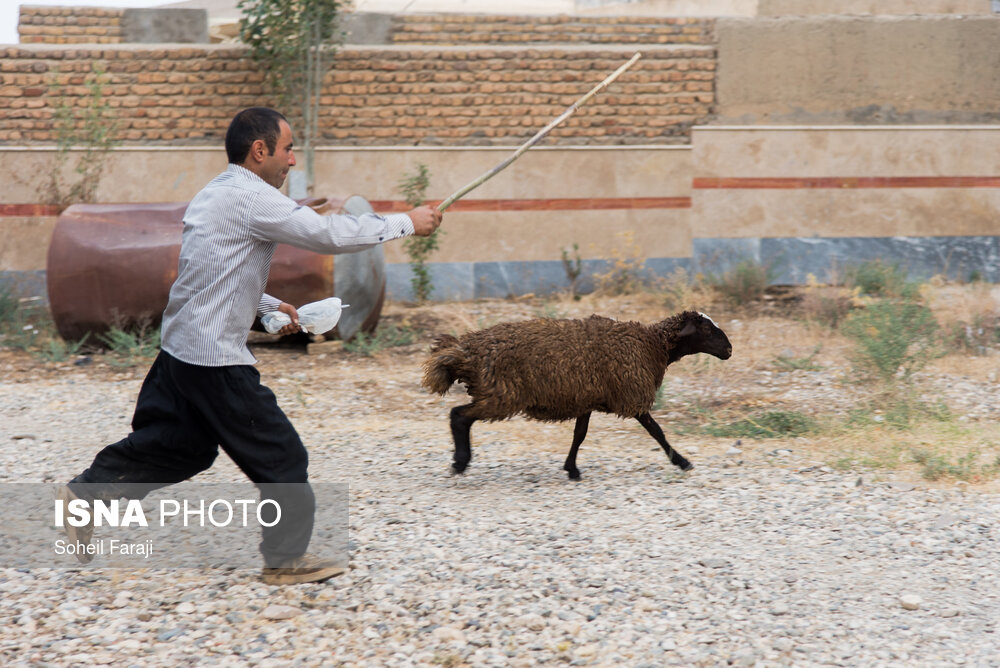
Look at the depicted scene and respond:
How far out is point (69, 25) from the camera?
1261 centimetres

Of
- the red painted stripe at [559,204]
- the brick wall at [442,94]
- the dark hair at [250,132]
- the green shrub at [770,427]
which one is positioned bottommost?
the green shrub at [770,427]

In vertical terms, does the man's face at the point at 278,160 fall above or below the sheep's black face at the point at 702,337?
above

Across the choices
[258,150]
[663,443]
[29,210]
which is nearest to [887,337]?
[663,443]

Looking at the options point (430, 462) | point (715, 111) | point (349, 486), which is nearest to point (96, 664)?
point (349, 486)

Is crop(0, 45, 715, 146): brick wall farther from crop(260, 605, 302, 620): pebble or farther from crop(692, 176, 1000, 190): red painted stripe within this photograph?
crop(260, 605, 302, 620): pebble

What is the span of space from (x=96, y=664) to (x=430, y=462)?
2.91 meters

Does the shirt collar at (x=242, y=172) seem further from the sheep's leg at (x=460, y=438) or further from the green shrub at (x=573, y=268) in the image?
the green shrub at (x=573, y=268)

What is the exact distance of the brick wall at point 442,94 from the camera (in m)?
11.9

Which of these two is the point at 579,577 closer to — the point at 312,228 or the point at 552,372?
the point at 552,372

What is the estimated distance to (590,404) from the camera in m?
5.38

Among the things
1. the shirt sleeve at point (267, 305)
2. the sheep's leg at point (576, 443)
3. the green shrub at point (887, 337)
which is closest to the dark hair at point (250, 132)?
the shirt sleeve at point (267, 305)

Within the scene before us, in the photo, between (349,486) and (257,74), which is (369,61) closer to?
(257,74)

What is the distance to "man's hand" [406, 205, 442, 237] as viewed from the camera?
12.3 ft

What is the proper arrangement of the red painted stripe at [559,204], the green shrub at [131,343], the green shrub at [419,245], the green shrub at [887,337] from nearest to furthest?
the green shrub at [887,337] → the green shrub at [131,343] → the green shrub at [419,245] → the red painted stripe at [559,204]
